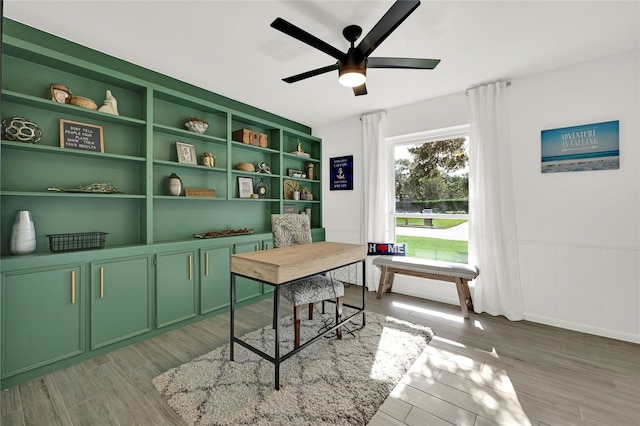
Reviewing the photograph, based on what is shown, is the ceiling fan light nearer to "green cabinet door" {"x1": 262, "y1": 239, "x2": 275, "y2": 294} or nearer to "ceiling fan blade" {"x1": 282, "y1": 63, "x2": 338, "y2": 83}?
"ceiling fan blade" {"x1": 282, "y1": 63, "x2": 338, "y2": 83}

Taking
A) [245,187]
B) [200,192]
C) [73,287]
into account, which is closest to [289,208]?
[245,187]

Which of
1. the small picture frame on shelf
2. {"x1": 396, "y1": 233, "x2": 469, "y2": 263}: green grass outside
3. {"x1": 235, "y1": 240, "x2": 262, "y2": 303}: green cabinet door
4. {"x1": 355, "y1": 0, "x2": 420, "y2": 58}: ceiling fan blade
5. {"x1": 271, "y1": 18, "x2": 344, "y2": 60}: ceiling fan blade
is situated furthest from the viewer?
the small picture frame on shelf

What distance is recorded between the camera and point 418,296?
3695mm

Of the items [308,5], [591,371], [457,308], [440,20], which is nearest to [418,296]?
[457,308]

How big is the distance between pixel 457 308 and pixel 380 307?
0.92 metres

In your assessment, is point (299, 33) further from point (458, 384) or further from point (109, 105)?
point (458, 384)

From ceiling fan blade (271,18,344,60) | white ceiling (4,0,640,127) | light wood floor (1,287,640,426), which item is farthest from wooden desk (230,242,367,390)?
white ceiling (4,0,640,127)

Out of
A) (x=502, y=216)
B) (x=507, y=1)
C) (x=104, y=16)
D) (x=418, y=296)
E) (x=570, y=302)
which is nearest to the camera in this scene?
(x=507, y=1)

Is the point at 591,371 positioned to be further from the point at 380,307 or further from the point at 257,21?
the point at 257,21

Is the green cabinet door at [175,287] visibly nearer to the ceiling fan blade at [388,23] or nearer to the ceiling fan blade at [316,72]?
the ceiling fan blade at [316,72]

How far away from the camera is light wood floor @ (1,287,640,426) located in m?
1.63

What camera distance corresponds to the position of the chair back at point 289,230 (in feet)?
9.04

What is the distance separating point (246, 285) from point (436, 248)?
2546mm

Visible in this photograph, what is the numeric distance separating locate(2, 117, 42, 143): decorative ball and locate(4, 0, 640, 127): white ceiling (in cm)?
78
